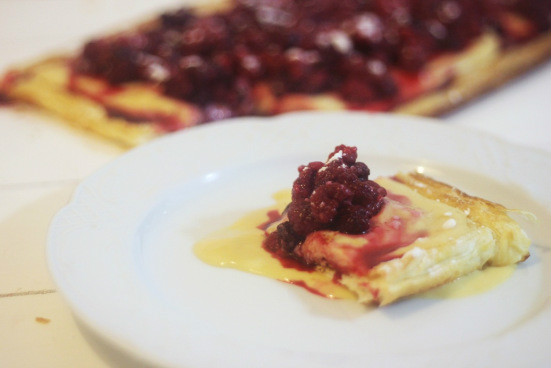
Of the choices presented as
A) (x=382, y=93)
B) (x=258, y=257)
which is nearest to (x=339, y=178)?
(x=258, y=257)

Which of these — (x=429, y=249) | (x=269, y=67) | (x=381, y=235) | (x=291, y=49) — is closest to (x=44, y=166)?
(x=269, y=67)

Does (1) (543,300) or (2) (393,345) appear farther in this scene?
(1) (543,300)

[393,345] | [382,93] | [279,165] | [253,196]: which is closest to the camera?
[393,345]

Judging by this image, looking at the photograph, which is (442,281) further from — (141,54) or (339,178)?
(141,54)

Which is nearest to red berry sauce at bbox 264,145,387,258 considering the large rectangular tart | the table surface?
the table surface

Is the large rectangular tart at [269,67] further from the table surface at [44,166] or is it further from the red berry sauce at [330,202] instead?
the red berry sauce at [330,202]

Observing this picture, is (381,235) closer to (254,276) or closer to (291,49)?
(254,276)

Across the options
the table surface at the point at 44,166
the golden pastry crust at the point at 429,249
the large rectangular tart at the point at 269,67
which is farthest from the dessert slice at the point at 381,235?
the large rectangular tart at the point at 269,67
